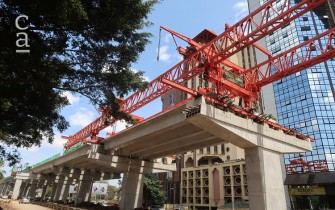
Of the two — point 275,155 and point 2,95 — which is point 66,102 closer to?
point 2,95

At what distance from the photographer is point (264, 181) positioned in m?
20.8

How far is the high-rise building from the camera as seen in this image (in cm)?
4766

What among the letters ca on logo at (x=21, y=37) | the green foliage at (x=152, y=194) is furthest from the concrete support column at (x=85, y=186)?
the letters ca on logo at (x=21, y=37)

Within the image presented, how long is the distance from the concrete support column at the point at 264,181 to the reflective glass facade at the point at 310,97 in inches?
1314

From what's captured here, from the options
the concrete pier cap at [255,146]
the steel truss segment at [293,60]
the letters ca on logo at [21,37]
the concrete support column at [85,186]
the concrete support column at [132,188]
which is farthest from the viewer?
the concrete support column at [85,186]

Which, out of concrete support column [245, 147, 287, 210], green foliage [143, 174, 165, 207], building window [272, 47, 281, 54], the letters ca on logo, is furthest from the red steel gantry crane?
building window [272, 47, 281, 54]

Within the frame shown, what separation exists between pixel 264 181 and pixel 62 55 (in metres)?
16.7

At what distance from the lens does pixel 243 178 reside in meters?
60.2

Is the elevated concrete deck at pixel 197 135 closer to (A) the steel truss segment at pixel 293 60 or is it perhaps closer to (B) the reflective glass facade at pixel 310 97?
(A) the steel truss segment at pixel 293 60

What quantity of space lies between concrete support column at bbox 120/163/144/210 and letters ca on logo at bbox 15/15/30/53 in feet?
92.4

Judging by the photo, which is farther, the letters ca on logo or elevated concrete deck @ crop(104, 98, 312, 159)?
elevated concrete deck @ crop(104, 98, 312, 159)

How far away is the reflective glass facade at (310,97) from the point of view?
5412cm

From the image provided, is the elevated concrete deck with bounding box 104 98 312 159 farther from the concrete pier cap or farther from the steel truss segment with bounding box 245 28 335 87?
the steel truss segment with bounding box 245 28 335 87

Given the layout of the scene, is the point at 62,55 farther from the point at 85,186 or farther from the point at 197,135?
the point at 85,186
